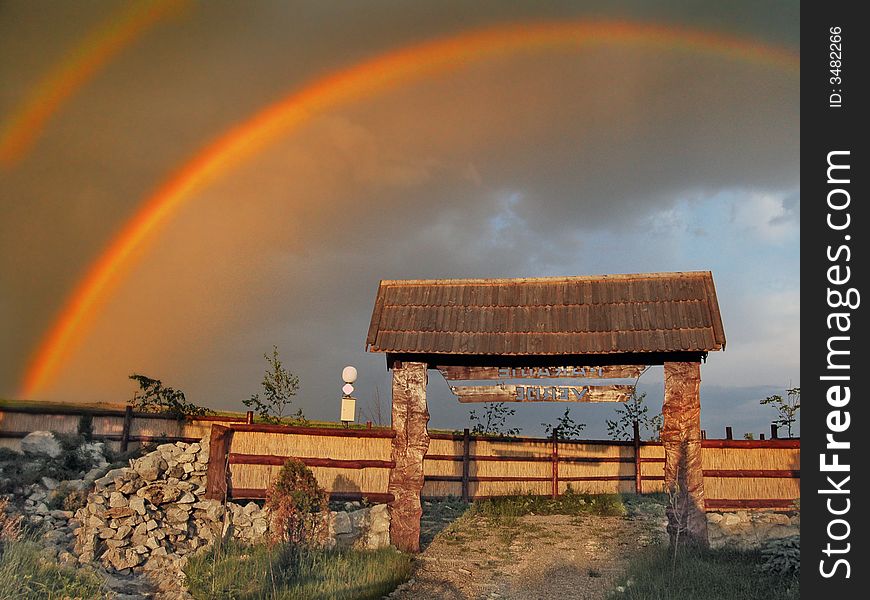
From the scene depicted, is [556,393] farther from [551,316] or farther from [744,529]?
[744,529]

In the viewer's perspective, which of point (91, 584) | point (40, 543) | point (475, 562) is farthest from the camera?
point (475, 562)

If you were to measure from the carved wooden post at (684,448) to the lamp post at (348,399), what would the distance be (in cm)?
881

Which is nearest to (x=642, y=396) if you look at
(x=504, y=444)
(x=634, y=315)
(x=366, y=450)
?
(x=504, y=444)

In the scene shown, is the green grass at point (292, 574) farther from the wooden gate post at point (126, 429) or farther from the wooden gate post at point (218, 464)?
the wooden gate post at point (126, 429)

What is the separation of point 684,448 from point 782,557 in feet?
9.12

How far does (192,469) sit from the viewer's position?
1541 cm

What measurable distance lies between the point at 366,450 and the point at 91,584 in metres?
5.92

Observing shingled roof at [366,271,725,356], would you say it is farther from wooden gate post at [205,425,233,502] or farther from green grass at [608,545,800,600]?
green grass at [608,545,800,600]

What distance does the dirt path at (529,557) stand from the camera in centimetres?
1175

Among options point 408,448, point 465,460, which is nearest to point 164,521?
point 408,448

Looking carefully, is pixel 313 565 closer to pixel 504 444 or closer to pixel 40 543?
pixel 40 543

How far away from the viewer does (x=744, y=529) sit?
1425 cm
